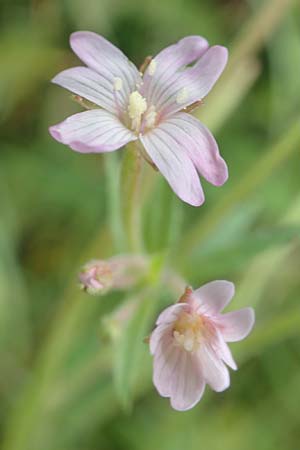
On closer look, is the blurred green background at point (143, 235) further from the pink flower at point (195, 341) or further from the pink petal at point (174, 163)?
the pink petal at point (174, 163)

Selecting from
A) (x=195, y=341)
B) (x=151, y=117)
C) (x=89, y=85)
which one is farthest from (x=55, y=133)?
(x=195, y=341)

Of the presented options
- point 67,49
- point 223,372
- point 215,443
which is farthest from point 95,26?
point 223,372

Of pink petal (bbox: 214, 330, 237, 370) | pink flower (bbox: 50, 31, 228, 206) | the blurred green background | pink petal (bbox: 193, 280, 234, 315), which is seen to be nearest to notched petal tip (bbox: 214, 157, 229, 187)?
pink flower (bbox: 50, 31, 228, 206)

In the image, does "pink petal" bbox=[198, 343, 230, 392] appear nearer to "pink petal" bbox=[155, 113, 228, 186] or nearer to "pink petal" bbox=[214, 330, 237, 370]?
"pink petal" bbox=[214, 330, 237, 370]

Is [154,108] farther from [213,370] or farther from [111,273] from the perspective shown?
[213,370]

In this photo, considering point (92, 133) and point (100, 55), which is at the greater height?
point (100, 55)

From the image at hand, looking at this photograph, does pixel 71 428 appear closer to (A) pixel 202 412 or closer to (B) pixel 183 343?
(A) pixel 202 412
